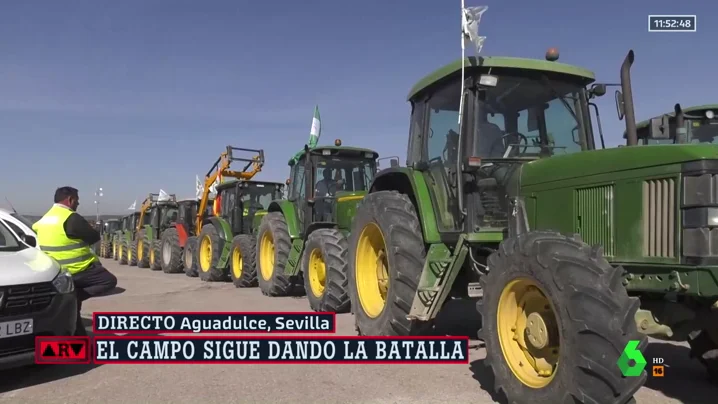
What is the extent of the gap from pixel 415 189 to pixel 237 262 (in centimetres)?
787

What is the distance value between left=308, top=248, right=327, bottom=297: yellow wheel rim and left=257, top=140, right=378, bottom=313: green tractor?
0.01 metres

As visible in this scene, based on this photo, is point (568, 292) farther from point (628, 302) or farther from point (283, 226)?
point (283, 226)

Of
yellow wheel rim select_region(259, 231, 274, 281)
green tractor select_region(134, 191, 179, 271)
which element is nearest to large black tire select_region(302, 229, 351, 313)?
yellow wheel rim select_region(259, 231, 274, 281)

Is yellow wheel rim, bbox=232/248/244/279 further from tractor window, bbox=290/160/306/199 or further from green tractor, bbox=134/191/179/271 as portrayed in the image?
green tractor, bbox=134/191/179/271

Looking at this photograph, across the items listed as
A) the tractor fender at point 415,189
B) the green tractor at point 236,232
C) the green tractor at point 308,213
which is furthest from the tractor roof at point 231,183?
the tractor fender at point 415,189

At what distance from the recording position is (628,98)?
4.04 m

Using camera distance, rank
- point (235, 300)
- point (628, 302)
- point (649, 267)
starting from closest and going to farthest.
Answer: point (628, 302) < point (649, 267) < point (235, 300)

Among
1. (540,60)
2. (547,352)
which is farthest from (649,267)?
(540,60)

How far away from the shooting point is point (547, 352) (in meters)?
3.60

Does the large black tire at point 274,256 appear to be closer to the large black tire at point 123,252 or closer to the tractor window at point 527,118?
the tractor window at point 527,118

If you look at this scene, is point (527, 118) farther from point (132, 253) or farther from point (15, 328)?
point (132, 253)

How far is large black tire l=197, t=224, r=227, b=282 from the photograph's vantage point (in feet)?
44.0

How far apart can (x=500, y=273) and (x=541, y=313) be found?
359 mm

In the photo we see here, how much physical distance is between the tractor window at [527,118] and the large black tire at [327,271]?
2.90m
